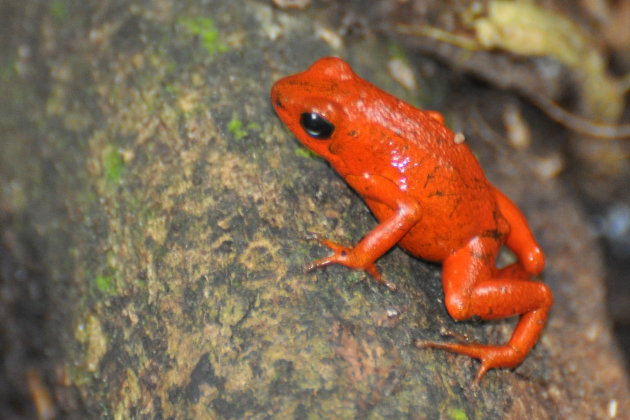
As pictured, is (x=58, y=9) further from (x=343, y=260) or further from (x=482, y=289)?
(x=482, y=289)

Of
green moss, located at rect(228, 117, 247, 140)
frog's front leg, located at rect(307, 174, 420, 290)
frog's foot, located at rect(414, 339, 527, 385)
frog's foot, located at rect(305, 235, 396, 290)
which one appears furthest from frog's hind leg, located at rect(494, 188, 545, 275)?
green moss, located at rect(228, 117, 247, 140)

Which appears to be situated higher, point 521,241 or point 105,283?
point 521,241

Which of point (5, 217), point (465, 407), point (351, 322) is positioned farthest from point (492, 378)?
point (5, 217)

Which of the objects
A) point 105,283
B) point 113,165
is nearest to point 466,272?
point 105,283

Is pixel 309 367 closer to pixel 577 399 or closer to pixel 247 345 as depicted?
pixel 247 345

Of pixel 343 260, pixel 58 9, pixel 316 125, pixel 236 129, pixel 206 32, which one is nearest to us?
pixel 343 260

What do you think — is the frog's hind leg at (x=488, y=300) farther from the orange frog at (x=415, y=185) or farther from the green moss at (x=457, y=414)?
the green moss at (x=457, y=414)
